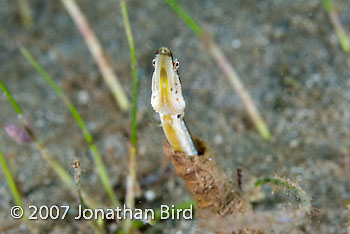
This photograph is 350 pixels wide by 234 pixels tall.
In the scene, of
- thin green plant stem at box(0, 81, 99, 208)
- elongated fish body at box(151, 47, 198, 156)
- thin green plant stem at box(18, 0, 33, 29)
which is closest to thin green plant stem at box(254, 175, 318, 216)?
elongated fish body at box(151, 47, 198, 156)

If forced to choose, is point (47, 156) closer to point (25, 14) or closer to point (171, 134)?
point (171, 134)

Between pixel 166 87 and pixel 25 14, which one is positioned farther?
pixel 25 14

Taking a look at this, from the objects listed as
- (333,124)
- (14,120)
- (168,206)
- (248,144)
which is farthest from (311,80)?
(14,120)

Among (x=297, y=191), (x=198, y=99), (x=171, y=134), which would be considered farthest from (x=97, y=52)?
(x=297, y=191)

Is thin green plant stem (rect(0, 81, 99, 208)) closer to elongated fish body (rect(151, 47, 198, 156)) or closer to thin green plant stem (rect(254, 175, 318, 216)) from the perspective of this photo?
elongated fish body (rect(151, 47, 198, 156))

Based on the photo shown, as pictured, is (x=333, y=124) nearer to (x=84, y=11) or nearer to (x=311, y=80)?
(x=311, y=80)
